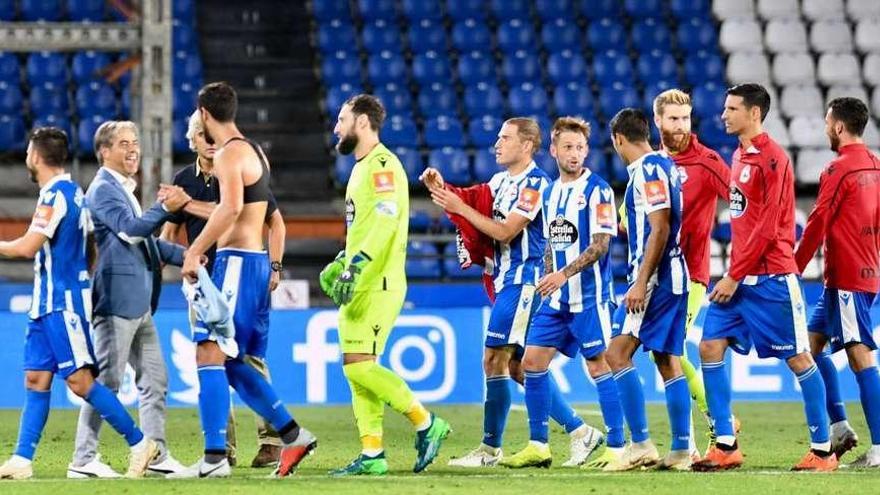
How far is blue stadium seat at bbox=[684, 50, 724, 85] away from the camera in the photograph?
24.2m

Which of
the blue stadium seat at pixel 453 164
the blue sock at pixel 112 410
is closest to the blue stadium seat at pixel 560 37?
the blue stadium seat at pixel 453 164

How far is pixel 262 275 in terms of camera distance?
8.99 meters

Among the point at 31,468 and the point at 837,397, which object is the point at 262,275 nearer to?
the point at 31,468

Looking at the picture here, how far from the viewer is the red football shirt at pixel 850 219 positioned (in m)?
9.87

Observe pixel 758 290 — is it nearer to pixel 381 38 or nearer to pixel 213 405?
pixel 213 405

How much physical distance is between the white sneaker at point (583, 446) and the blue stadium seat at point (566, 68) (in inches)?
556

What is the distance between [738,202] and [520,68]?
48.2 ft

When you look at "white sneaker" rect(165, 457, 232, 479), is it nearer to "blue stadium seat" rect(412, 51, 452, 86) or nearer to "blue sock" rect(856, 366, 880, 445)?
"blue sock" rect(856, 366, 880, 445)

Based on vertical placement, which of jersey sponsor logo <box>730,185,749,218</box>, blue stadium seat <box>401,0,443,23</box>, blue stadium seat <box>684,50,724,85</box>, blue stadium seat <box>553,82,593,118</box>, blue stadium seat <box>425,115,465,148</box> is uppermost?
blue stadium seat <box>401,0,443,23</box>

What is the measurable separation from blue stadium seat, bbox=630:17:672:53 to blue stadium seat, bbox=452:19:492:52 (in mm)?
2234

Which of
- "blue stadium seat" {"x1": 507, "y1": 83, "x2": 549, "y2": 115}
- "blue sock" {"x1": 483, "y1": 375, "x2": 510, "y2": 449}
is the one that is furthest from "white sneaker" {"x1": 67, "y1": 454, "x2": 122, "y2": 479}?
"blue stadium seat" {"x1": 507, "y1": 83, "x2": 549, "y2": 115}

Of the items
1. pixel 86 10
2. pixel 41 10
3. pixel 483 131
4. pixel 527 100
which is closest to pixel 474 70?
pixel 527 100

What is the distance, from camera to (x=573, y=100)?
23.3 metres

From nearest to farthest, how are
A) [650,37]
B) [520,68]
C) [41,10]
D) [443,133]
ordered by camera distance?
[443,133] → [41,10] → [520,68] → [650,37]
